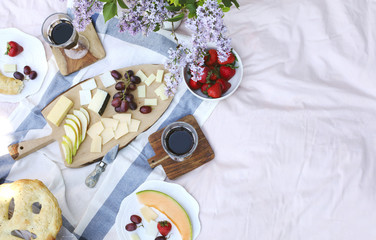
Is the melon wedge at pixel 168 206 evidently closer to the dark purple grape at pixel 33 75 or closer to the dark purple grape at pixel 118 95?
the dark purple grape at pixel 118 95

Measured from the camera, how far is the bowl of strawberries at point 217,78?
1.26 meters

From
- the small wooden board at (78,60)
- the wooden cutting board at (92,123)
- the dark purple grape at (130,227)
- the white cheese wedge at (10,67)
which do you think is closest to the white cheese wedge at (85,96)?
the wooden cutting board at (92,123)

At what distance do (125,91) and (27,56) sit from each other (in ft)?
1.64

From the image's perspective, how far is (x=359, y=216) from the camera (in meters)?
1.16

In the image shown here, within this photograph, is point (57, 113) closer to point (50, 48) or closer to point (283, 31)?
point (50, 48)

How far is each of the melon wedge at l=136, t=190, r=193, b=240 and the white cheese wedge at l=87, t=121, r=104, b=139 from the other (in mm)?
308

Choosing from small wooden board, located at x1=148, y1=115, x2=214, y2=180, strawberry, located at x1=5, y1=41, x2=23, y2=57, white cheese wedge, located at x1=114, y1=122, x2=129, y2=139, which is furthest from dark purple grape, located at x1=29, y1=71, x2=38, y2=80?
small wooden board, located at x1=148, y1=115, x2=214, y2=180

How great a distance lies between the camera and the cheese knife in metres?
1.29

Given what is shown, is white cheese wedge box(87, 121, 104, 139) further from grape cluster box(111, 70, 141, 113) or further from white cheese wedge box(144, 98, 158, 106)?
white cheese wedge box(144, 98, 158, 106)

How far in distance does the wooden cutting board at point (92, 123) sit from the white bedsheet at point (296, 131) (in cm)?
22

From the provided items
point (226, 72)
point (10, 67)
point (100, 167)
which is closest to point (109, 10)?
point (226, 72)

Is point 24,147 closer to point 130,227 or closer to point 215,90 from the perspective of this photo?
point 130,227

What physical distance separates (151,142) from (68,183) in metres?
0.38

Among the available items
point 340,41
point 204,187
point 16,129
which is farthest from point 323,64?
point 16,129
